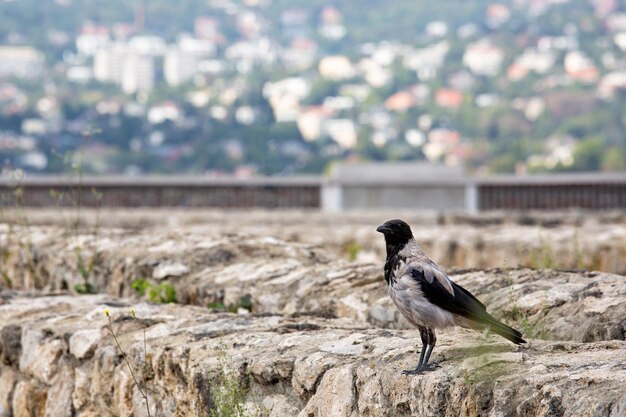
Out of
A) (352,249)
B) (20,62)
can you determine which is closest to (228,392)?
(352,249)

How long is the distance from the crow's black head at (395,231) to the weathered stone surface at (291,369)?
0.99 feet

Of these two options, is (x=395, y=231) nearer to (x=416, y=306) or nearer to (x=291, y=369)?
(x=416, y=306)

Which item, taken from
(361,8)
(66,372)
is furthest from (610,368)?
(361,8)

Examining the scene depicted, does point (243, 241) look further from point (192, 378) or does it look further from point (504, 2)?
point (504, 2)

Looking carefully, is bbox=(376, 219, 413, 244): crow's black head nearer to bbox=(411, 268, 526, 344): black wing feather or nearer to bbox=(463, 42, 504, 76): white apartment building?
bbox=(411, 268, 526, 344): black wing feather

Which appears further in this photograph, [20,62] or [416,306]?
[20,62]

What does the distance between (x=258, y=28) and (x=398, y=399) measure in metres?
139

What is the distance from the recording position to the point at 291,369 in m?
3.49

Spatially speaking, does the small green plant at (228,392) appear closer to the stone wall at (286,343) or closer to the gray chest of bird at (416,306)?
the stone wall at (286,343)

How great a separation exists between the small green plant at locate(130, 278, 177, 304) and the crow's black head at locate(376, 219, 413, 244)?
2.13 m

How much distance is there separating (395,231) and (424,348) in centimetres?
36

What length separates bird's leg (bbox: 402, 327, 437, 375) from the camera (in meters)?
3.09

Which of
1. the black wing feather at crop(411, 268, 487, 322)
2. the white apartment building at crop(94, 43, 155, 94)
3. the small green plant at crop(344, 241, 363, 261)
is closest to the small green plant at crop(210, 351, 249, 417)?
the black wing feather at crop(411, 268, 487, 322)

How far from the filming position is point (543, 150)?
85.6m
